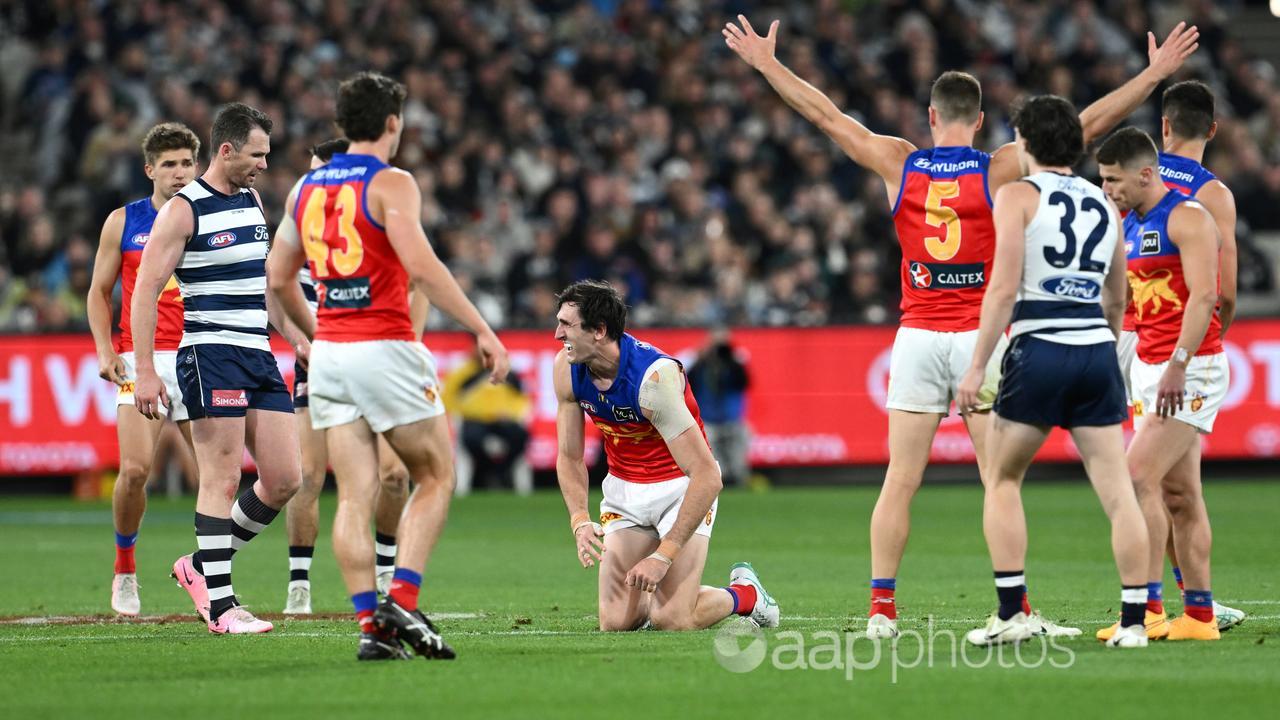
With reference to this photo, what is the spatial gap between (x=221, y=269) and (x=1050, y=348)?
4.43 metres

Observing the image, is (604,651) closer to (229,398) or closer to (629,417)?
(629,417)

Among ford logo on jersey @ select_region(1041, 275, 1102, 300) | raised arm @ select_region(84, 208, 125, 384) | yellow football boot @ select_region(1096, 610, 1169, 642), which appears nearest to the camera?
ford logo on jersey @ select_region(1041, 275, 1102, 300)

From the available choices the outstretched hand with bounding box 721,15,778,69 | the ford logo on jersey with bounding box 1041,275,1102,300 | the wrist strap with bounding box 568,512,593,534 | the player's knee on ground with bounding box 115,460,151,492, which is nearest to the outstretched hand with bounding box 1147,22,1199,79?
the ford logo on jersey with bounding box 1041,275,1102,300

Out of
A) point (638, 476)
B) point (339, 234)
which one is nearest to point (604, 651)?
point (638, 476)

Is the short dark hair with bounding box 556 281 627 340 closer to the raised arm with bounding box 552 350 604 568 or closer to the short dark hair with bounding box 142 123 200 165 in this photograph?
the raised arm with bounding box 552 350 604 568

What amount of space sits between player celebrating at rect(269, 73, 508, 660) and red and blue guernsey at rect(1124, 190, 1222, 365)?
11.3 ft

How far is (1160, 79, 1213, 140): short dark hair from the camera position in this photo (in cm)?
894

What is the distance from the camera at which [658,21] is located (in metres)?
26.8

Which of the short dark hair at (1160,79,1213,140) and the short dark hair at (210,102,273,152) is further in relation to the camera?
the short dark hair at (210,102,273,152)

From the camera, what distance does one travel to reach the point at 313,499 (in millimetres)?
10688

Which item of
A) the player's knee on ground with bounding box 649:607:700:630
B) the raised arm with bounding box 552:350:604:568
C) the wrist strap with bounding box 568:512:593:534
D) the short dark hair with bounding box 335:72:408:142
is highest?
the short dark hair with bounding box 335:72:408:142

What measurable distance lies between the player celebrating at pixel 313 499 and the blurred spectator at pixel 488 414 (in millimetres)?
10354

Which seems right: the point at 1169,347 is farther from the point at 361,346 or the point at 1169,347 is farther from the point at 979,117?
the point at 361,346

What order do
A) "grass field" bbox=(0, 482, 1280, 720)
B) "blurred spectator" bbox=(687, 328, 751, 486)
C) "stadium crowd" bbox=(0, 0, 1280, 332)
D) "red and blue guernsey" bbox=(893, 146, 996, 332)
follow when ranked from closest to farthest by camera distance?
"grass field" bbox=(0, 482, 1280, 720) < "red and blue guernsey" bbox=(893, 146, 996, 332) < "blurred spectator" bbox=(687, 328, 751, 486) < "stadium crowd" bbox=(0, 0, 1280, 332)
